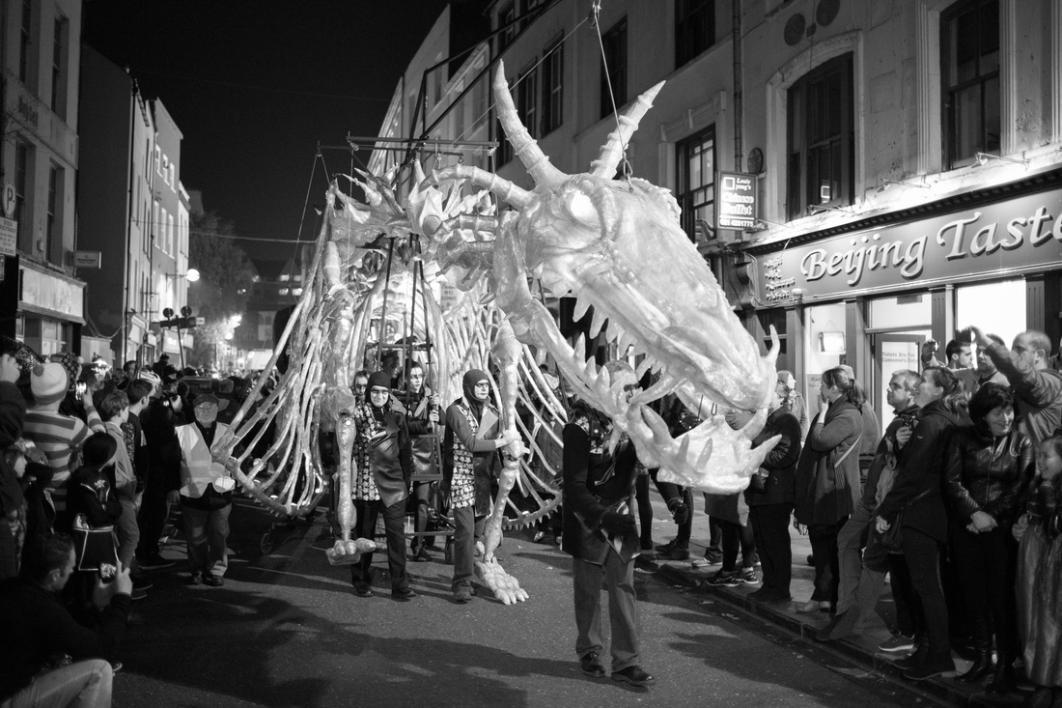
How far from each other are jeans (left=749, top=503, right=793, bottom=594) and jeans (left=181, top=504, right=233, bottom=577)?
15.3ft

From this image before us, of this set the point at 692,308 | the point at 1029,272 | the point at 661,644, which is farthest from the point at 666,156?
the point at 692,308

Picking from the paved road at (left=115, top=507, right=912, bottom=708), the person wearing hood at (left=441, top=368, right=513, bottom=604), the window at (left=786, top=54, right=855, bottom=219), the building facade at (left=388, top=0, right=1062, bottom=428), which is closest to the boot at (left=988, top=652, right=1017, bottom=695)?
the paved road at (left=115, top=507, right=912, bottom=708)

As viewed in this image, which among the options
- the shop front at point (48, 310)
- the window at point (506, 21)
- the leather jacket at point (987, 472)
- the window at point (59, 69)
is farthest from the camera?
the window at point (506, 21)

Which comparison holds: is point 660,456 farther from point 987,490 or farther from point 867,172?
point 867,172

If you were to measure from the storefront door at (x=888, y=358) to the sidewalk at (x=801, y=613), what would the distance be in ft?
11.3

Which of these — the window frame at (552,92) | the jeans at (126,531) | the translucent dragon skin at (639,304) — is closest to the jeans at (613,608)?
the translucent dragon skin at (639,304)

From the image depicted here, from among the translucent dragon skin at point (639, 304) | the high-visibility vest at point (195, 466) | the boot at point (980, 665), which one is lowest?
the boot at point (980, 665)

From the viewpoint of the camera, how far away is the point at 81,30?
2128 cm

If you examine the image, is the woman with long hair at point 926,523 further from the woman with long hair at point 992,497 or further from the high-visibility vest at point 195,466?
the high-visibility vest at point 195,466

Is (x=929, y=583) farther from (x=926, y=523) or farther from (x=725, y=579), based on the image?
(x=725, y=579)

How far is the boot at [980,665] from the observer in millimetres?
4969

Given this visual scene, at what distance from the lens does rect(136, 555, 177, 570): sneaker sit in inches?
324

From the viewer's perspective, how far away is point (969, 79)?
10.7 metres

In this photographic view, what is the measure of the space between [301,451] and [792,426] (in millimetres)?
4699
